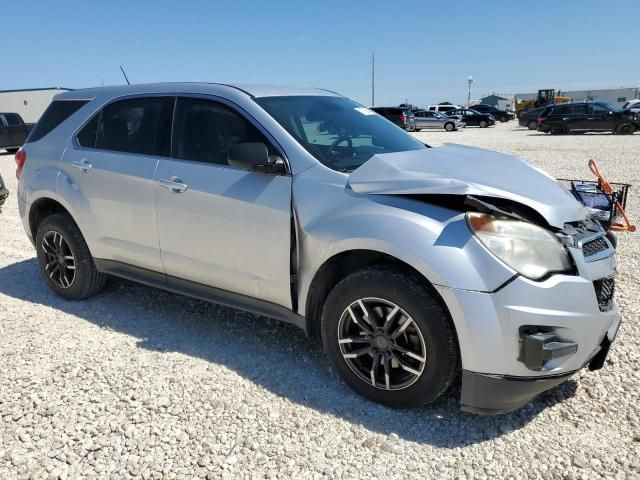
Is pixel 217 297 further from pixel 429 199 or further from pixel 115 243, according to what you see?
pixel 429 199

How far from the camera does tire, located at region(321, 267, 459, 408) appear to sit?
2559mm

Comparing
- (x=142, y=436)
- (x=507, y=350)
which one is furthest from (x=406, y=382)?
(x=142, y=436)

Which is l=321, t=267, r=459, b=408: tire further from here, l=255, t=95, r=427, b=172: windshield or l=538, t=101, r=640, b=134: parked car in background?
l=538, t=101, r=640, b=134: parked car in background

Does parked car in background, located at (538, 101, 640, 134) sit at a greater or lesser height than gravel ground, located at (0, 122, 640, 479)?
greater

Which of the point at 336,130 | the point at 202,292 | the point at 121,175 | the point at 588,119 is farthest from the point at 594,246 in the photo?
the point at 588,119

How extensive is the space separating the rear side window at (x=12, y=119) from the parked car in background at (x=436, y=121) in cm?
2525

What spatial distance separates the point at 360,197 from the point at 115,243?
2.22m

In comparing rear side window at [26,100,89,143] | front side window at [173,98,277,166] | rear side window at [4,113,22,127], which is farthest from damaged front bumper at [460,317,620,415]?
rear side window at [4,113,22,127]

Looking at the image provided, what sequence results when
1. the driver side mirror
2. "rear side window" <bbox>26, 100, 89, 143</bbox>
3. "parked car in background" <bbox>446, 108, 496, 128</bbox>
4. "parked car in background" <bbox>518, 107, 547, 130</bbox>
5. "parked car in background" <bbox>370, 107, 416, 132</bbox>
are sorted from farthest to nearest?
"parked car in background" <bbox>446, 108, 496, 128</bbox>
"parked car in background" <bbox>518, 107, 547, 130</bbox>
"parked car in background" <bbox>370, 107, 416, 132</bbox>
"rear side window" <bbox>26, 100, 89, 143</bbox>
the driver side mirror

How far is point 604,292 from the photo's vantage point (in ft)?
8.60

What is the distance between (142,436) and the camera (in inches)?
106

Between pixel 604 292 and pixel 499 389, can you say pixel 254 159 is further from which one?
pixel 604 292

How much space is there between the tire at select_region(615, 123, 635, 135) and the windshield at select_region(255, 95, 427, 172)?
25408 millimetres

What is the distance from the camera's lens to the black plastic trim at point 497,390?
245cm
